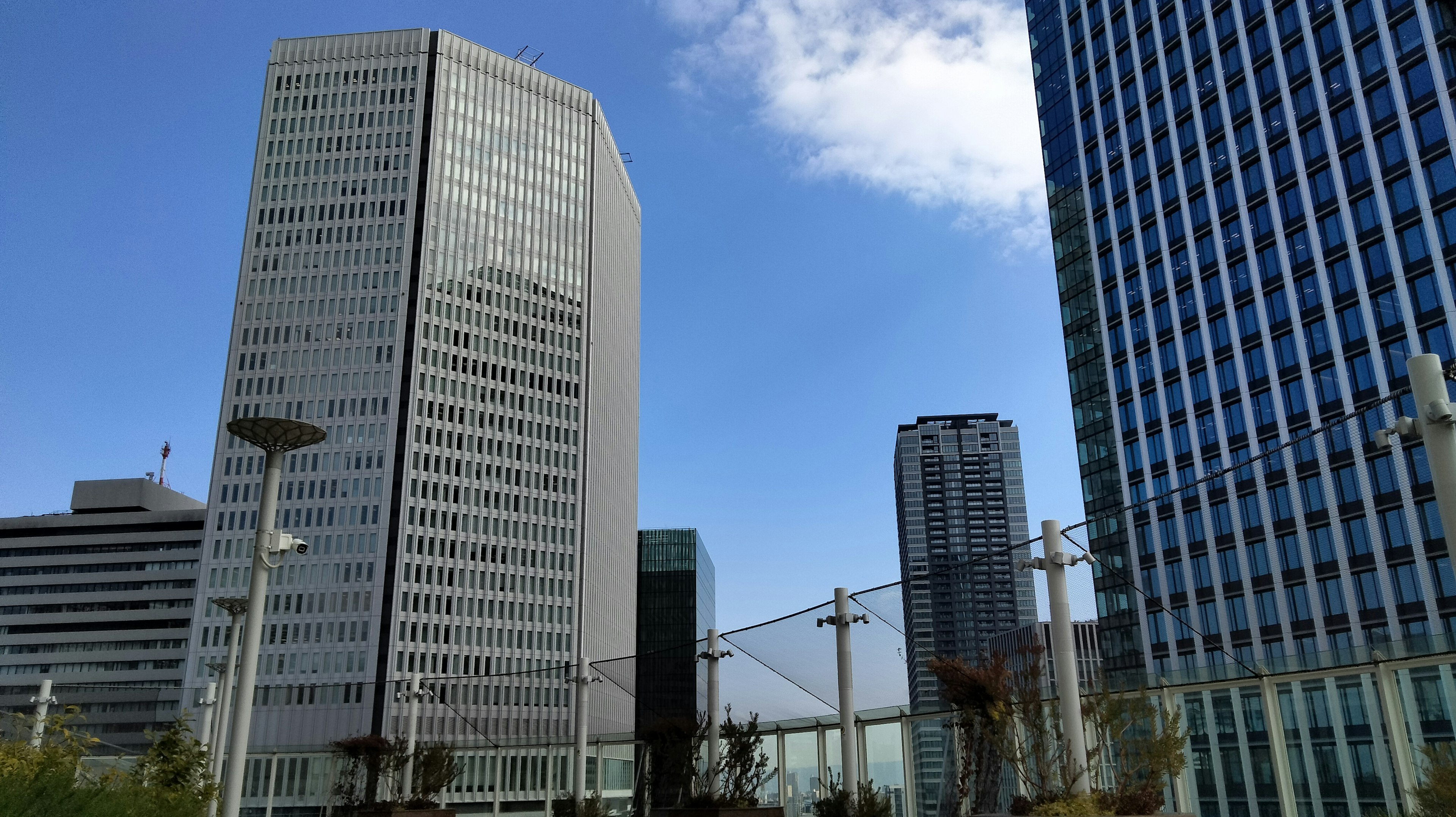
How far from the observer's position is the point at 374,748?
3222 cm

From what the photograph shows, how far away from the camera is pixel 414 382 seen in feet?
301

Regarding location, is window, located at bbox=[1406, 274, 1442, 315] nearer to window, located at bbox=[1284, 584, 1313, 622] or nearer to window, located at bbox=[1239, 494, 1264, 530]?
window, located at bbox=[1284, 584, 1313, 622]

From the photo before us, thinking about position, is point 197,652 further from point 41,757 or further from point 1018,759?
point 1018,759

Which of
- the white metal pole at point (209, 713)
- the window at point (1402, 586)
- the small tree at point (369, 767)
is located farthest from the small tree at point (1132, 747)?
the window at point (1402, 586)

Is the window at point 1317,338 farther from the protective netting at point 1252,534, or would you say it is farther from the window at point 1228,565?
the window at point 1228,565

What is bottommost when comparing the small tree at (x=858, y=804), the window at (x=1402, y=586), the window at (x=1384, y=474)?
the small tree at (x=858, y=804)

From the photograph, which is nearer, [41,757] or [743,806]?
[41,757]

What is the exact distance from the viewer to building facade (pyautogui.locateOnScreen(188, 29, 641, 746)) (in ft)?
286

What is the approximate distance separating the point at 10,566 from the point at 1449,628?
479ft

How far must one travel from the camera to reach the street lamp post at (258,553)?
1398 cm

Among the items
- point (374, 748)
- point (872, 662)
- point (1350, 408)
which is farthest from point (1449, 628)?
point (1350, 408)

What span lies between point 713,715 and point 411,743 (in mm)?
14571

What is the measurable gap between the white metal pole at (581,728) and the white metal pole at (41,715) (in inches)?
441

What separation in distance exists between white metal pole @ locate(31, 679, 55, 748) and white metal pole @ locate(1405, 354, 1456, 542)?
18344 millimetres
